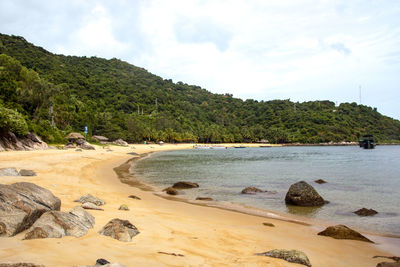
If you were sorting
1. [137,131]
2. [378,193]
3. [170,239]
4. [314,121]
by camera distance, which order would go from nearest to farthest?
[170,239]
[378,193]
[137,131]
[314,121]

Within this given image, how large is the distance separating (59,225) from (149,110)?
14002cm

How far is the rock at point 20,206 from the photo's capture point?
473 centimetres

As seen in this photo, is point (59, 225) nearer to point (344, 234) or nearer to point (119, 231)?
point (119, 231)

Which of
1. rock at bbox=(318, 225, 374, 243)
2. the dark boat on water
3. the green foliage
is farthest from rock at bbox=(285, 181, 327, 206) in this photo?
the dark boat on water

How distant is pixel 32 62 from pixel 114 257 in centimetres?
11839

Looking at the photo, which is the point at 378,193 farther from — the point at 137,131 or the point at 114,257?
the point at 137,131

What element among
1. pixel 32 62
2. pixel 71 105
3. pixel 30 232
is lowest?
pixel 30 232

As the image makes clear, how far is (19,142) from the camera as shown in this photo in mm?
34031

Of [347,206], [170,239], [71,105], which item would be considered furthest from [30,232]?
[71,105]

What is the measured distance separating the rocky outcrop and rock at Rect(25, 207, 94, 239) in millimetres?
30514

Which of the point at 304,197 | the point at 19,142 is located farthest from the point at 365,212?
the point at 19,142

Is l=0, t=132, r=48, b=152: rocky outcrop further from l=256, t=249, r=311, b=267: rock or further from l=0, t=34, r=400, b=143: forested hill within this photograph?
l=256, t=249, r=311, b=267: rock

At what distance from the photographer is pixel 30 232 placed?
464cm

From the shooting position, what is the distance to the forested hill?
246 ft
